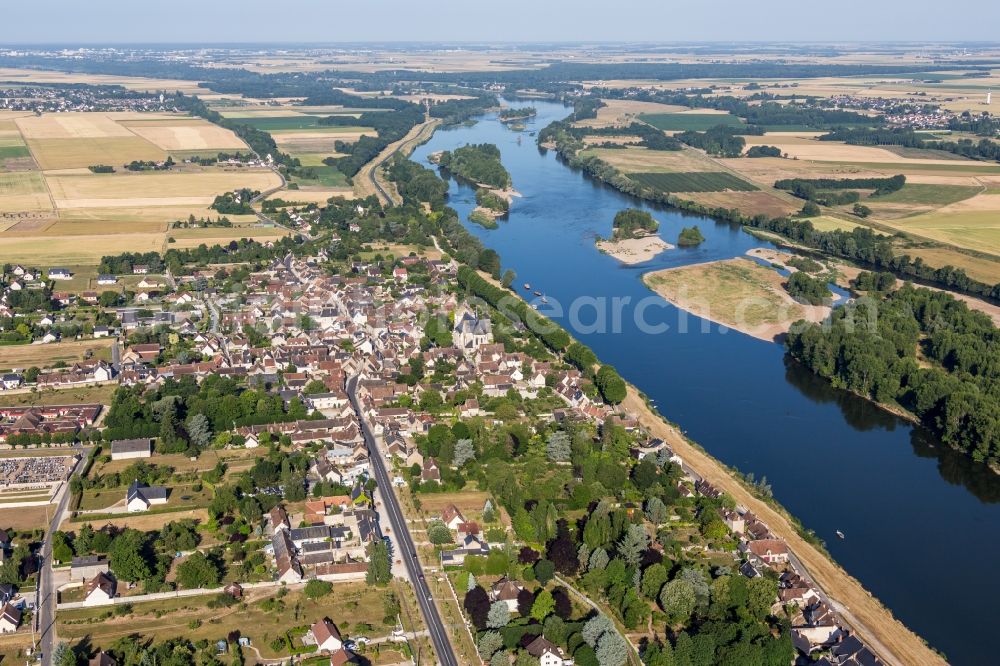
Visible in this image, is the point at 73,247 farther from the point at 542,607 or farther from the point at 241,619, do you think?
the point at 542,607

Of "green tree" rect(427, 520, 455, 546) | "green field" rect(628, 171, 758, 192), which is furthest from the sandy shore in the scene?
"green tree" rect(427, 520, 455, 546)

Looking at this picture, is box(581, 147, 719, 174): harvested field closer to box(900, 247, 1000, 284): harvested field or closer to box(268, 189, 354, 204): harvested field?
box(268, 189, 354, 204): harvested field

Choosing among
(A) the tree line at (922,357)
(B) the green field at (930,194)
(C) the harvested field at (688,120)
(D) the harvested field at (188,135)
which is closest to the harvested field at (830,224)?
(B) the green field at (930,194)

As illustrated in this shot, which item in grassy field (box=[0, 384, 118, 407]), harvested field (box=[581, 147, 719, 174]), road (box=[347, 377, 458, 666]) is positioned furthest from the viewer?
harvested field (box=[581, 147, 719, 174])

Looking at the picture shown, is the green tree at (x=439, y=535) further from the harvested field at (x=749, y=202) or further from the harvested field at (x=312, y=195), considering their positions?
→ the harvested field at (x=749, y=202)

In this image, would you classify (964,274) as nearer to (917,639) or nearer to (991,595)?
(991,595)

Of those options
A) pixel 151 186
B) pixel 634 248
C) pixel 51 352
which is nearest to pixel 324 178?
pixel 151 186
